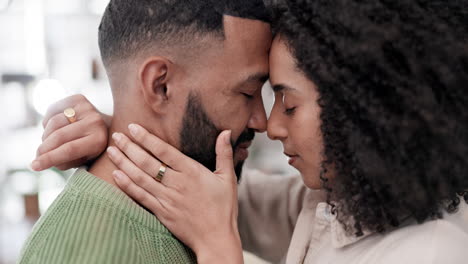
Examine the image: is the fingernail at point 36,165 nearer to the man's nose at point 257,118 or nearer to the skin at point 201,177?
the skin at point 201,177

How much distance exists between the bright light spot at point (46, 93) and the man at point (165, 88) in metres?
2.07

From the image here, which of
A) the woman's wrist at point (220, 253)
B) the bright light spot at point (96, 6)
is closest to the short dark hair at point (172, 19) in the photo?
the woman's wrist at point (220, 253)

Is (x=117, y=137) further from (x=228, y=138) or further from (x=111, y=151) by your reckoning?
(x=228, y=138)

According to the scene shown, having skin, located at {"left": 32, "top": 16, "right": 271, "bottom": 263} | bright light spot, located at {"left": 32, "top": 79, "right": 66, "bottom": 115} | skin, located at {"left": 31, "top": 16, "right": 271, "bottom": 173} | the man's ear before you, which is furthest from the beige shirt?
bright light spot, located at {"left": 32, "top": 79, "right": 66, "bottom": 115}

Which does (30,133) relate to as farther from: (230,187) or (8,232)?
(230,187)

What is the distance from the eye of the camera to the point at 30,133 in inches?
128

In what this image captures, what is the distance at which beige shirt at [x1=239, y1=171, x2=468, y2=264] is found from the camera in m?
0.92

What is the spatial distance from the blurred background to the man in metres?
2.16

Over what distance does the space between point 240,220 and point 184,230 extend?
567 mm

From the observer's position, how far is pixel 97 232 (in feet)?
3.03

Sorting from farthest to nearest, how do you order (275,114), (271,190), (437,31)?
(271,190) < (275,114) < (437,31)

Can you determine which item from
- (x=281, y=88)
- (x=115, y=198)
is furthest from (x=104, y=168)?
(x=281, y=88)

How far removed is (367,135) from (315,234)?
372 millimetres

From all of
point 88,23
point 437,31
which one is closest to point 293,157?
point 437,31
